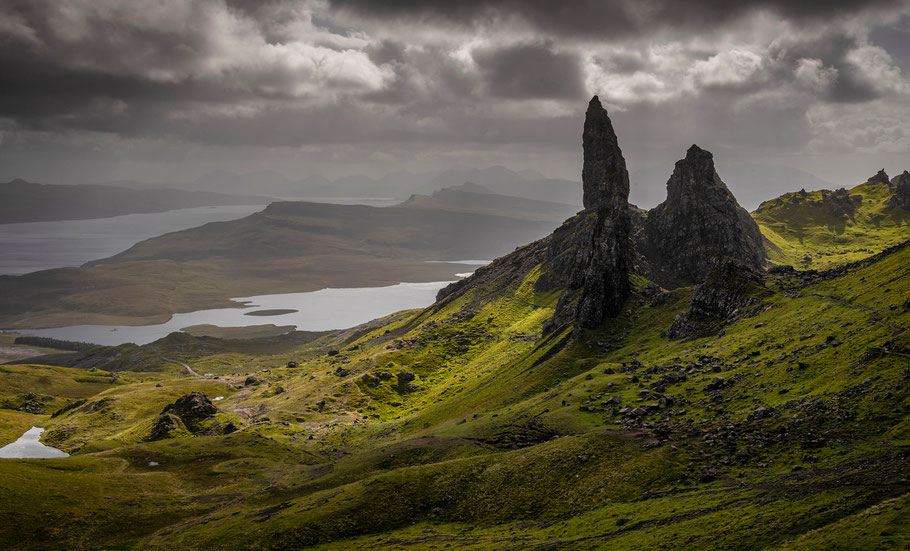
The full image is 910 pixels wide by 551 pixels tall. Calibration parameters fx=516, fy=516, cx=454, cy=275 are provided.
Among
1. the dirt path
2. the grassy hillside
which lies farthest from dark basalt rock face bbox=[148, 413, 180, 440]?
the dirt path

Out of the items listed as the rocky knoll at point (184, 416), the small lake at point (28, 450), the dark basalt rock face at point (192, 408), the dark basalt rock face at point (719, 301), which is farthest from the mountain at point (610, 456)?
the dark basalt rock face at point (192, 408)

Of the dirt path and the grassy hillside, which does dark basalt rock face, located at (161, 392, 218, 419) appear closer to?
the grassy hillside

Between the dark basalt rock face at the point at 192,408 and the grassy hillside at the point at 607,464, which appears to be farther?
the dark basalt rock face at the point at 192,408

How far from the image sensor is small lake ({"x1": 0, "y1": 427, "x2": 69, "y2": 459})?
165 metres

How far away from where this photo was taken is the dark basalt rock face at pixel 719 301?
426 ft

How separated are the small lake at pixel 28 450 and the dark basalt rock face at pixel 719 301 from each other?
19273 cm

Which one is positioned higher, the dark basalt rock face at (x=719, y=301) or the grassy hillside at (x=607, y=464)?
the dark basalt rock face at (x=719, y=301)

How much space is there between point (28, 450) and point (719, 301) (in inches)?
8626

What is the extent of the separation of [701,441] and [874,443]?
22999 millimetres

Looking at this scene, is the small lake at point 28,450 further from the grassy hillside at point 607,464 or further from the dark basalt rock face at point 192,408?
the grassy hillside at point 607,464

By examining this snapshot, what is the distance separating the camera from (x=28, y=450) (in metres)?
171

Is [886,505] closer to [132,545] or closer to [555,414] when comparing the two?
[555,414]

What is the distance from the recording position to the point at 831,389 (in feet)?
246

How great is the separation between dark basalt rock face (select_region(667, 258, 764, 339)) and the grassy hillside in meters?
5.05
